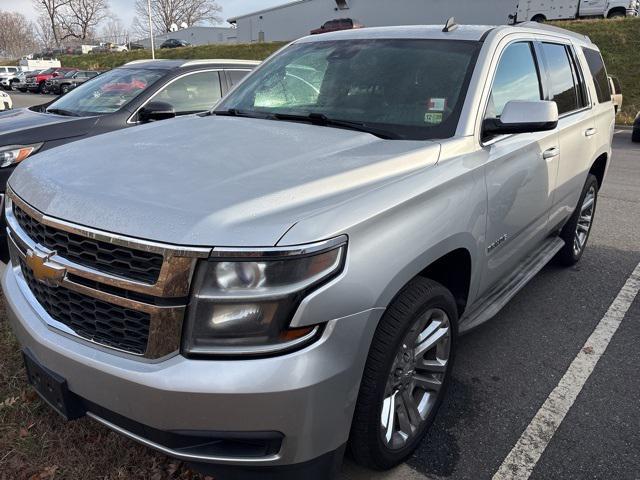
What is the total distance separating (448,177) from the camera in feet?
7.94

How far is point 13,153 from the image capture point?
4.64 metres

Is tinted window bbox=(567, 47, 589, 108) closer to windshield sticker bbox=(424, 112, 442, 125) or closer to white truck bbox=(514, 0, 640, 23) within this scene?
windshield sticker bbox=(424, 112, 442, 125)

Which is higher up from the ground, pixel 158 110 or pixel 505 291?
pixel 158 110

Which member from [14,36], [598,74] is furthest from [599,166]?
[14,36]

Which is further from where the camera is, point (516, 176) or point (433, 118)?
point (516, 176)

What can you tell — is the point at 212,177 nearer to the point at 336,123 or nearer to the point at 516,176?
the point at 336,123

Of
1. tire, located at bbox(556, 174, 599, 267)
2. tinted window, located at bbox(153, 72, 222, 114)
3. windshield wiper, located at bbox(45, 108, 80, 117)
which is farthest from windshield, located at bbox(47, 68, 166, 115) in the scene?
tire, located at bbox(556, 174, 599, 267)

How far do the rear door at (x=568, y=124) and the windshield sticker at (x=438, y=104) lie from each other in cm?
129

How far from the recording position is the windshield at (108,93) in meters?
5.59

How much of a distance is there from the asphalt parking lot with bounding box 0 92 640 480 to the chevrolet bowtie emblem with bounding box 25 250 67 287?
1447 mm

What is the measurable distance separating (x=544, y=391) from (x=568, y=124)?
6.41 feet

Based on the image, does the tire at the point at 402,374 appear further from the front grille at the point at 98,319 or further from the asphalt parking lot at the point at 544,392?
the front grille at the point at 98,319

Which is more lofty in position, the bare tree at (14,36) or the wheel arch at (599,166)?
the bare tree at (14,36)

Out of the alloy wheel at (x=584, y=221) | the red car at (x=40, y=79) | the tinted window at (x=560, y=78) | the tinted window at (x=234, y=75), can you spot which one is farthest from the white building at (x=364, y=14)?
the tinted window at (x=560, y=78)
